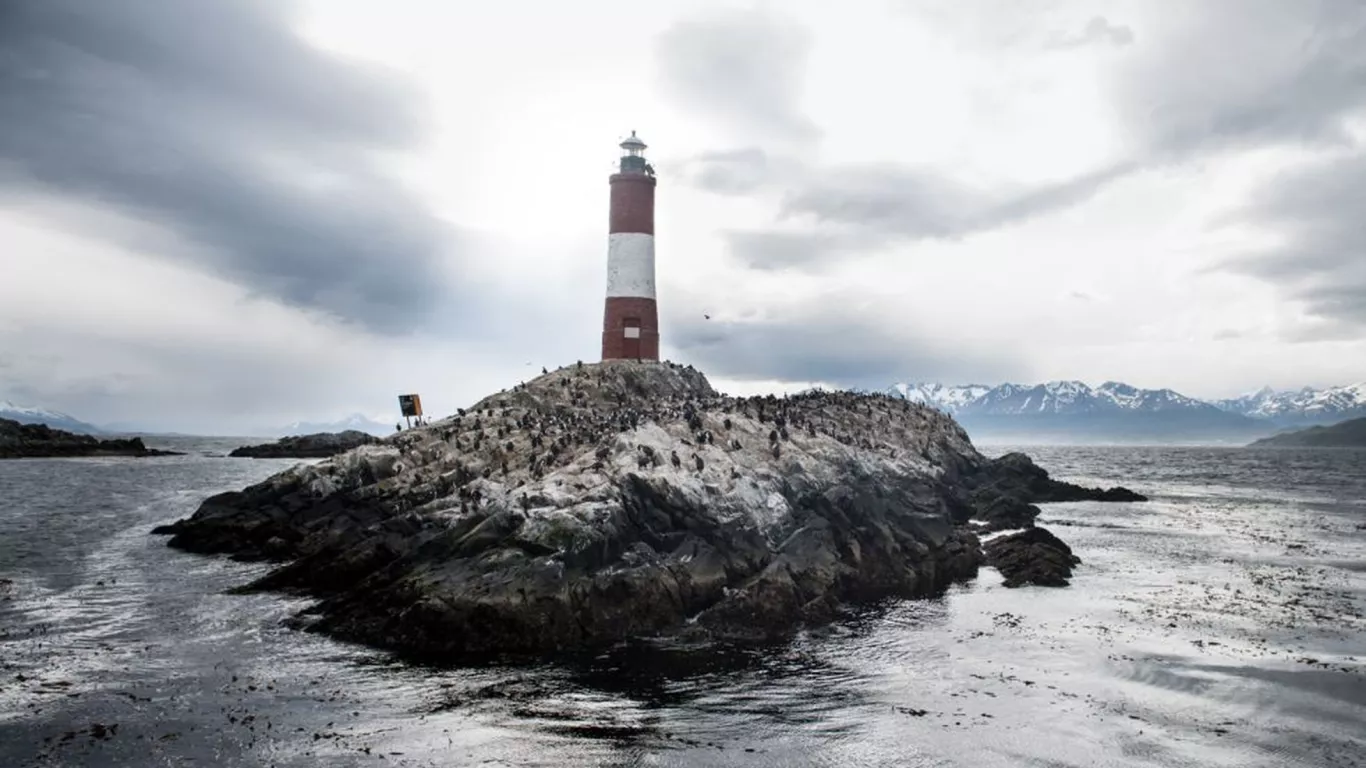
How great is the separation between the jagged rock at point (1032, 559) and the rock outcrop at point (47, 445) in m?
108

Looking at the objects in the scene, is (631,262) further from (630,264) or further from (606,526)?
(606,526)

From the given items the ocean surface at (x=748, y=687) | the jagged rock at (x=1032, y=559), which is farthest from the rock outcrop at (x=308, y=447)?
the jagged rock at (x=1032, y=559)

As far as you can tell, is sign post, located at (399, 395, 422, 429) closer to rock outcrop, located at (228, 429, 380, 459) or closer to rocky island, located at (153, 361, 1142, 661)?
rocky island, located at (153, 361, 1142, 661)

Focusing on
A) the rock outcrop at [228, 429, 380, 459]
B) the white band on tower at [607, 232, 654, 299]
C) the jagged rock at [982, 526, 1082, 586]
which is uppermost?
the white band on tower at [607, 232, 654, 299]

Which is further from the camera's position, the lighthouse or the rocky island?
the lighthouse

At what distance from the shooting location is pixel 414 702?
1841 cm

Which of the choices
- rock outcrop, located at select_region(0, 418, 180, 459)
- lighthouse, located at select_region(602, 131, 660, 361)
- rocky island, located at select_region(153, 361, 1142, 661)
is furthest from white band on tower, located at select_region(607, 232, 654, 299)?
rock outcrop, located at select_region(0, 418, 180, 459)

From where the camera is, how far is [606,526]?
2689 cm

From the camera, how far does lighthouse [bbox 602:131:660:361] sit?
179ft

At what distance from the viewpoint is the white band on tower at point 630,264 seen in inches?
2142

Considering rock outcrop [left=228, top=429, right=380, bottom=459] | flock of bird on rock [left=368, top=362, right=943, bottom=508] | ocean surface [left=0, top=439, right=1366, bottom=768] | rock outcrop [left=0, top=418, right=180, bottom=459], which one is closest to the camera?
ocean surface [left=0, top=439, right=1366, bottom=768]

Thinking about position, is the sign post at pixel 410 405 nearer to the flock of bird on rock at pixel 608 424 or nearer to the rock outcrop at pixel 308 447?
the flock of bird on rock at pixel 608 424

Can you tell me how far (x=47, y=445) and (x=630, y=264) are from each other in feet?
294

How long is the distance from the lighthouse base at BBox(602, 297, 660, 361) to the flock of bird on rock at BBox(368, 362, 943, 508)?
1.89m
